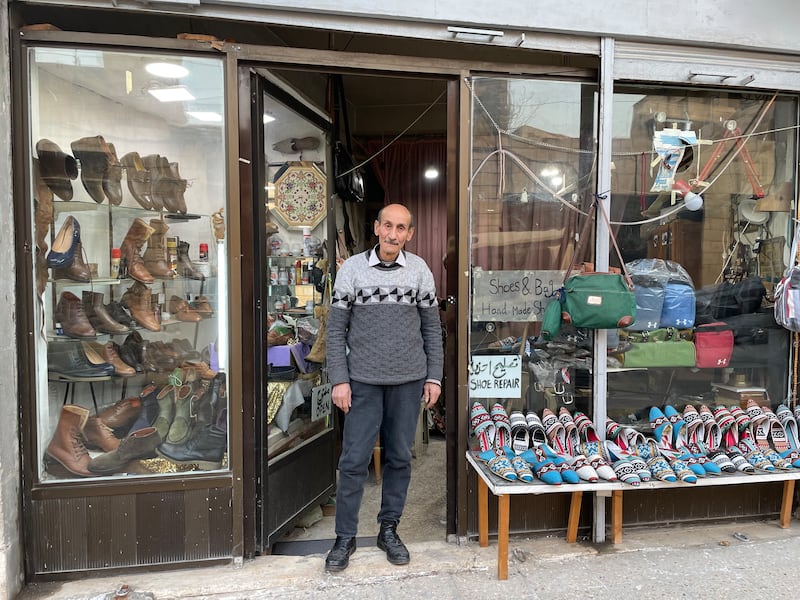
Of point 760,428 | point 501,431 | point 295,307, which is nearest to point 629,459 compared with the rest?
point 501,431

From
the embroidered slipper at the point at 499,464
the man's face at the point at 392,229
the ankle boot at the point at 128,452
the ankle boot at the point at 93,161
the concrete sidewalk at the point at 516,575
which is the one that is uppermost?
the ankle boot at the point at 93,161

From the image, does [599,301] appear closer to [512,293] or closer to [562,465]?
[512,293]

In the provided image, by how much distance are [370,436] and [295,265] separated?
1313 millimetres

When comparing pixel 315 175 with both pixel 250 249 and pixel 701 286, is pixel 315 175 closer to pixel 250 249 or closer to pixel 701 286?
pixel 250 249

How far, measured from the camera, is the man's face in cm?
253

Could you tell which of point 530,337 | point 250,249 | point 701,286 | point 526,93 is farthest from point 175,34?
point 701,286

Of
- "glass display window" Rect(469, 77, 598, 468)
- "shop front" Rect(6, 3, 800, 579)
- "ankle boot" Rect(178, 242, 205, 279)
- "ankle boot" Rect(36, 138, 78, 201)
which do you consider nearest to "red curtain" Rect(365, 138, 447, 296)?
"shop front" Rect(6, 3, 800, 579)

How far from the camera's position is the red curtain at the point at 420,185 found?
6309mm

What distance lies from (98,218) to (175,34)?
1.13 metres

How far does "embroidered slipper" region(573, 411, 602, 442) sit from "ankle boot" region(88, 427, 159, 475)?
7.59ft

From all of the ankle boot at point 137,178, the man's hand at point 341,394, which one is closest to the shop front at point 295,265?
the ankle boot at point 137,178

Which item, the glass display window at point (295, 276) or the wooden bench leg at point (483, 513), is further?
the glass display window at point (295, 276)

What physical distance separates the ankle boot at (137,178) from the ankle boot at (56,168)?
233mm

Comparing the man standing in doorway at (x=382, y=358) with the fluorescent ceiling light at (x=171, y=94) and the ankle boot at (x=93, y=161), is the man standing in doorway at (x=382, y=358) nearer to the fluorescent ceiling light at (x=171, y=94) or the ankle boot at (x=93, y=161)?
the fluorescent ceiling light at (x=171, y=94)
